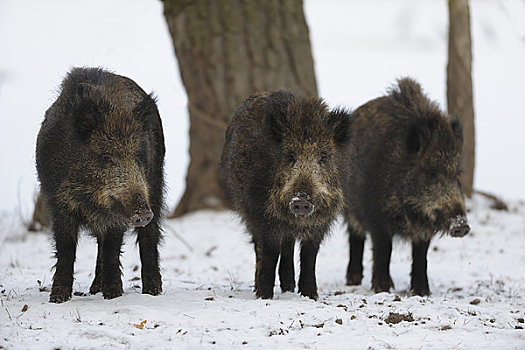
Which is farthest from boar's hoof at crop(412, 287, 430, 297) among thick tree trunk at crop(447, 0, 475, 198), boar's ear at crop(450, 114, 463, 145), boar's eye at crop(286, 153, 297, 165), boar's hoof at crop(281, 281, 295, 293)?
thick tree trunk at crop(447, 0, 475, 198)

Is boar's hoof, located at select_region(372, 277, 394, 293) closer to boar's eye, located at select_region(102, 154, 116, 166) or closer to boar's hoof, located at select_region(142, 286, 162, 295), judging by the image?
boar's hoof, located at select_region(142, 286, 162, 295)

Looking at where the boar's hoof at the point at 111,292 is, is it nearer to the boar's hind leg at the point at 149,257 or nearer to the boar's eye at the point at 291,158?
the boar's hind leg at the point at 149,257

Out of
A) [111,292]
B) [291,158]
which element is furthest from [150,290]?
[291,158]

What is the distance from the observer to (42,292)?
246 inches

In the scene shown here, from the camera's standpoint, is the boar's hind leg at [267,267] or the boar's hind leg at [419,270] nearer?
the boar's hind leg at [267,267]

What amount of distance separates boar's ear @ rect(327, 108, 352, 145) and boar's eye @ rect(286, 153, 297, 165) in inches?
17.9

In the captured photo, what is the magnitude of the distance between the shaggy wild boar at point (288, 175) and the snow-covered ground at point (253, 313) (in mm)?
474

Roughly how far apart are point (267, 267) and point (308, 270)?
410 mm

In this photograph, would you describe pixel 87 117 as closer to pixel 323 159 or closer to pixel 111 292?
pixel 111 292

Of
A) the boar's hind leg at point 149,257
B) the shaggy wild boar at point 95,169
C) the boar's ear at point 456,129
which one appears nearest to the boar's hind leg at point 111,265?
the shaggy wild boar at point 95,169

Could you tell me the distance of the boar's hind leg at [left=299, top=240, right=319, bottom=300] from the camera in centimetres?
650

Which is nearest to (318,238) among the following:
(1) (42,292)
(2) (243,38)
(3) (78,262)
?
(1) (42,292)

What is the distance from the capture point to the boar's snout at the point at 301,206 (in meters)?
5.69

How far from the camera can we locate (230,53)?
1164 centimetres
